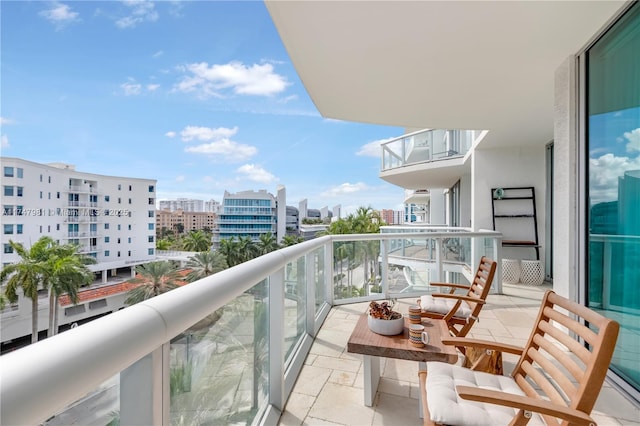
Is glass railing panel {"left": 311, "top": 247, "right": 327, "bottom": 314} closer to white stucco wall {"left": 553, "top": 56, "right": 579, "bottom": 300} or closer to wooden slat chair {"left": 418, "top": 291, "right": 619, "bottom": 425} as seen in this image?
wooden slat chair {"left": 418, "top": 291, "right": 619, "bottom": 425}

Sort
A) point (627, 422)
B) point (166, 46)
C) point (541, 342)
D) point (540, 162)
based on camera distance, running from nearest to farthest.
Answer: point (541, 342) < point (627, 422) < point (540, 162) < point (166, 46)

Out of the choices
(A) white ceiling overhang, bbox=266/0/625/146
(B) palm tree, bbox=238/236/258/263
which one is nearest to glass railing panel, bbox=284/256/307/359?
(A) white ceiling overhang, bbox=266/0/625/146

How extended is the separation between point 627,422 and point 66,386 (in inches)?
121

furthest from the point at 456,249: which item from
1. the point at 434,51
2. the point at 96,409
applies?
the point at 96,409

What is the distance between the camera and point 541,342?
1.80 meters

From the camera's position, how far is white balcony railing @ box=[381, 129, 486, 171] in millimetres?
8992

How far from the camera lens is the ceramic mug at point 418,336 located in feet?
7.08

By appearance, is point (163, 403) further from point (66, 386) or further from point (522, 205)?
point (522, 205)

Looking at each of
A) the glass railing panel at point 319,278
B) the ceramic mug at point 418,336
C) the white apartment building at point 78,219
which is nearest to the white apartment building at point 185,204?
the white apartment building at point 78,219

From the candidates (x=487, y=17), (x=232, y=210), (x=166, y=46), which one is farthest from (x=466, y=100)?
(x=166, y=46)

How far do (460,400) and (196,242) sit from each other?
Result: 4650 centimetres

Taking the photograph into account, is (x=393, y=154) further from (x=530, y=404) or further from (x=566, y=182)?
(x=530, y=404)

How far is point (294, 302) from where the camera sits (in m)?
2.96

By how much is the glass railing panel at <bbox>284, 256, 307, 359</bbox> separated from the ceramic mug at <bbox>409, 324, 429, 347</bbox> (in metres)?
0.92
